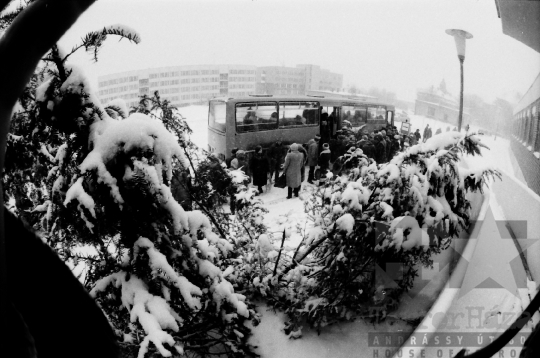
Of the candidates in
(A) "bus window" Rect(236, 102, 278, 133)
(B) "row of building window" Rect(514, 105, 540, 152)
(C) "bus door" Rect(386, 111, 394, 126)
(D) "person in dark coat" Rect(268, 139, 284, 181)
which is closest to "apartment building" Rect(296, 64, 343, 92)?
(C) "bus door" Rect(386, 111, 394, 126)

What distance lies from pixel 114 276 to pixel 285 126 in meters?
10.4

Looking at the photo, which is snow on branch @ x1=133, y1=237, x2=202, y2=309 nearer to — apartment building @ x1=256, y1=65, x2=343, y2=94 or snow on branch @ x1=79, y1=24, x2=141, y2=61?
snow on branch @ x1=79, y1=24, x2=141, y2=61

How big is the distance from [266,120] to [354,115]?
17.0ft

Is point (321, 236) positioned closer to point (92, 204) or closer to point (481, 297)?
point (481, 297)

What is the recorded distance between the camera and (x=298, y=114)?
40.8 ft

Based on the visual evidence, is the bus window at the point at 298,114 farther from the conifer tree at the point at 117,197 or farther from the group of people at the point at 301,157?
the conifer tree at the point at 117,197

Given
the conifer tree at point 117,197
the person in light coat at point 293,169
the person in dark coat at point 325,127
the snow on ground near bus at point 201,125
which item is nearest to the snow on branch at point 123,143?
the conifer tree at point 117,197

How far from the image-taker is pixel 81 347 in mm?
704

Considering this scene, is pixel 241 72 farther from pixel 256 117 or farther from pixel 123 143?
pixel 123 143

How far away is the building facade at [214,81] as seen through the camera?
3603mm

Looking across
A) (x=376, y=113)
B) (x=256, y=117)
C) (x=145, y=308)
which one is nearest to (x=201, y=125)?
(x=256, y=117)

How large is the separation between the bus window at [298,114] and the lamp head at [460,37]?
17.4 feet

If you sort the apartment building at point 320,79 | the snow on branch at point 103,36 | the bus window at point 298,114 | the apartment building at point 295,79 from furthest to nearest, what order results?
the apartment building at point 320,79 < the apartment building at point 295,79 < the bus window at point 298,114 < the snow on branch at point 103,36

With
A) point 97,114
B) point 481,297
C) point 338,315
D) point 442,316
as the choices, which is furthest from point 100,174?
point 481,297
